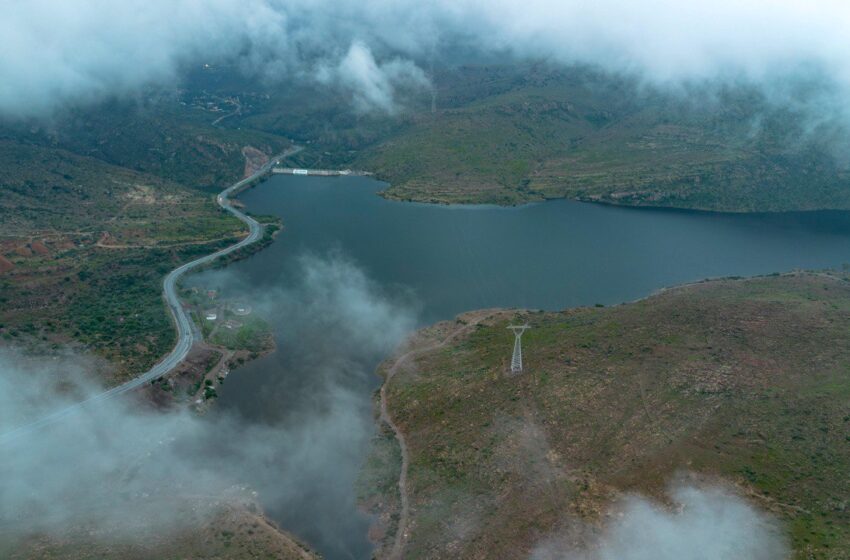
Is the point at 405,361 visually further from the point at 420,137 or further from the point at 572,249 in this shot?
the point at 420,137

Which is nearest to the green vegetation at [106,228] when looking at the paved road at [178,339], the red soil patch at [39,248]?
the red soil patch at [39,248]

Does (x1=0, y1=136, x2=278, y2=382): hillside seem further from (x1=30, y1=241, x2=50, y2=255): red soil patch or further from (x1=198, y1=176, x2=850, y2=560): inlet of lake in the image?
(x1=198, y1=176, x2=850, y2=560): inlet of lake

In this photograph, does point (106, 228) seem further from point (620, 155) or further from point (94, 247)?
point (620, 155)

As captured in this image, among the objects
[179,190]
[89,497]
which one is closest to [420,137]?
[179,190]

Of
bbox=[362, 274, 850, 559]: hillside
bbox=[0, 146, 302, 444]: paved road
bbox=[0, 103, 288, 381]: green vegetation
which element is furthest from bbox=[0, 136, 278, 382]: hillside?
bbox=[362, 274, 850, 559]: hillside

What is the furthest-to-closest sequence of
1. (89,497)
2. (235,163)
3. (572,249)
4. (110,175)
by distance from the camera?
(235,163), (110,175), (572,249), (89,497)
